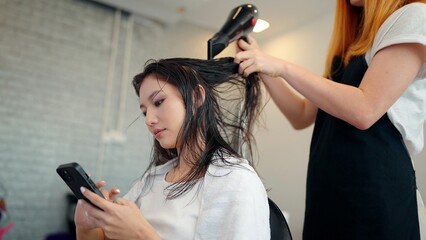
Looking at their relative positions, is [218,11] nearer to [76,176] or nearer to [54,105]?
[54,105]

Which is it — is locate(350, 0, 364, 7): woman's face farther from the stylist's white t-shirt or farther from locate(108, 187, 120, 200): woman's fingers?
locate(108, 187, 120, 200): woman's fingers

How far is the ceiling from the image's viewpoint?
91.7 inches

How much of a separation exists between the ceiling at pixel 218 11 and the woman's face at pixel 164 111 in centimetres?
144

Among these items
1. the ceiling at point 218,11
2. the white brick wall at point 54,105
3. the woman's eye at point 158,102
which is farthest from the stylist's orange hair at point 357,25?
the white brick wall at point 54,105

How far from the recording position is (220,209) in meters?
0.75

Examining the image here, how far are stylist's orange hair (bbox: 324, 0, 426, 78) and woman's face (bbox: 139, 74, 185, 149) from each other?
465 millimetres

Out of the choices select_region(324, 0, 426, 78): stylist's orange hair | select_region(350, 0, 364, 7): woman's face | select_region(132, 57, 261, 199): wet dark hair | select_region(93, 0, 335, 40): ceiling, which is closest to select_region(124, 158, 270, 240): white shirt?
select_region(132, 57, 261, 199): wet dark hair

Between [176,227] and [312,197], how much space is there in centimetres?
37

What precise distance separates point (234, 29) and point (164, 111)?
0.29 m

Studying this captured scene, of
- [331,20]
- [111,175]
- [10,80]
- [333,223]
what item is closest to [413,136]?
[333,223]

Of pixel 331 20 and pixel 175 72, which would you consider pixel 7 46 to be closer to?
pixel 175 72

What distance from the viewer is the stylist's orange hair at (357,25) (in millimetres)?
866

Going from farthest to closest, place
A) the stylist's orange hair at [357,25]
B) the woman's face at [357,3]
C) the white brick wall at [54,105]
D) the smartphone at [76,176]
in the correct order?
1. the white brick wall at [54,105]
2. the woman's face at [357,3]
3. the stylist's orange hair at [357,25]
4. the smartphone at [76,176]

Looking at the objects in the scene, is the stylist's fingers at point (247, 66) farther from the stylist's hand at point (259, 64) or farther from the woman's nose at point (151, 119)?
the woman's nose at point (151, 119)
